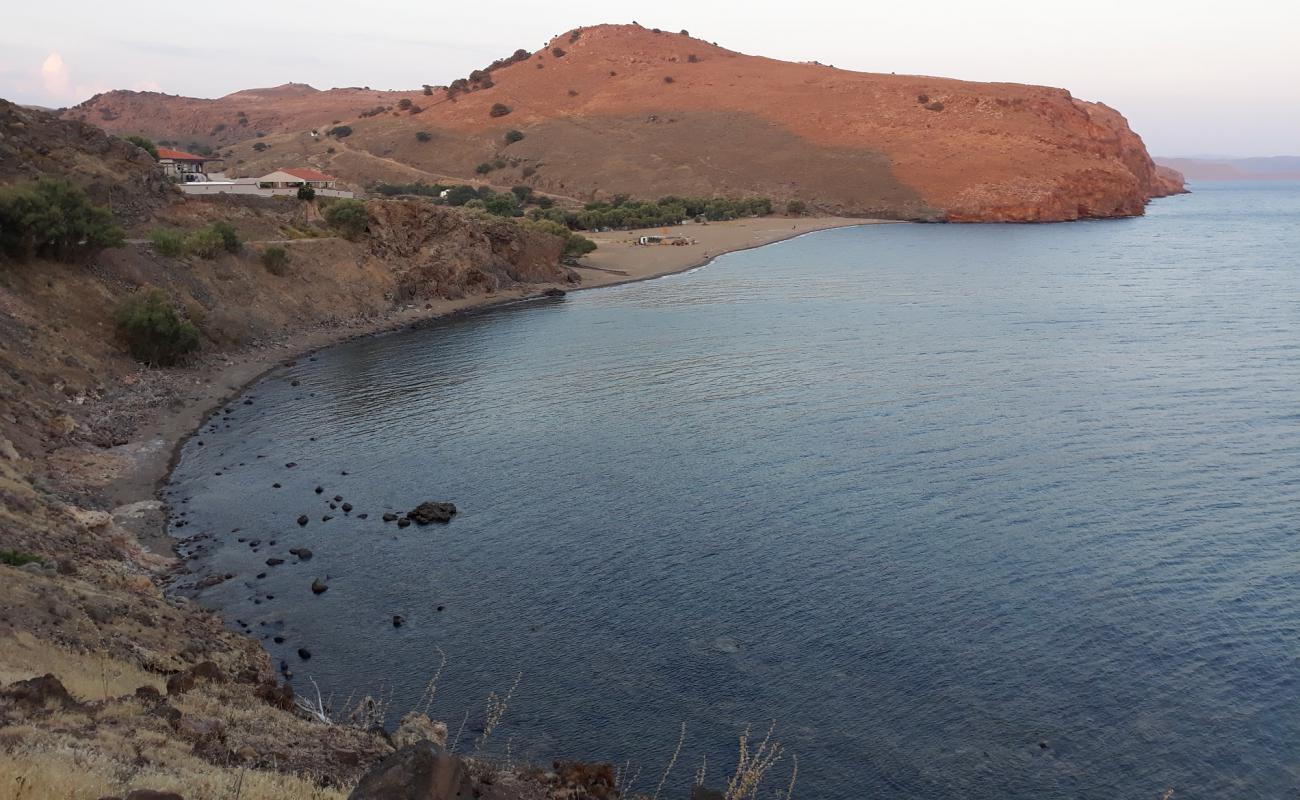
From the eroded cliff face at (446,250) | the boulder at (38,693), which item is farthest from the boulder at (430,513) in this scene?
the eroded cliff face at (446,250)

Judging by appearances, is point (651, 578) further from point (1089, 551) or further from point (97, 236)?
point (97, 236)

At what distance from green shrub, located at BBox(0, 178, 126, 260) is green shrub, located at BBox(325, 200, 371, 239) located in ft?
68.8

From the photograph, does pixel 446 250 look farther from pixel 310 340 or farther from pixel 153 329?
pixel 153 329

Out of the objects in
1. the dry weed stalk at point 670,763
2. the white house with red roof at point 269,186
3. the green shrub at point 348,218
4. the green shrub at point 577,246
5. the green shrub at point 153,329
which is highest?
the white house with red roof at point 269,186

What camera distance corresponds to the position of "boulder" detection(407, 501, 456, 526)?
26234 millimetres

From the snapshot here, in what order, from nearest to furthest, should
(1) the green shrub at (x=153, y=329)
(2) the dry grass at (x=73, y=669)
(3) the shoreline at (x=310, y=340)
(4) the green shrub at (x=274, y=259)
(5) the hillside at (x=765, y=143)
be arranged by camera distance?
(2) the dry grass at (x=73, y=669), (3) the shoreline at (x=310, y=340), (1) the green shrub at (x=153, y=329), (4) the green shrub at (x=274, y=259), (5) the hillside at (x=765, y=143)

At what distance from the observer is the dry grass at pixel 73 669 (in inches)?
496

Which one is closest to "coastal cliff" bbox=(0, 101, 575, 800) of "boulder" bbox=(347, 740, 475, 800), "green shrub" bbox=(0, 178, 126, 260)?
"green shrub" bbox=(0, 178, 126, 260)

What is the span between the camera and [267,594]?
22062mm

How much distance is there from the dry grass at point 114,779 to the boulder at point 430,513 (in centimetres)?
1515

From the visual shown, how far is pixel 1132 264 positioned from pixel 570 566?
70.3 meters

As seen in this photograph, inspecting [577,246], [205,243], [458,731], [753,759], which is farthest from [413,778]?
[577,246]

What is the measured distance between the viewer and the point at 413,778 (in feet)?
28.2

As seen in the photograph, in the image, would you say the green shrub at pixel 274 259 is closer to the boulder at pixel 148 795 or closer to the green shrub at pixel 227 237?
the green shrub at pixel 227 237
